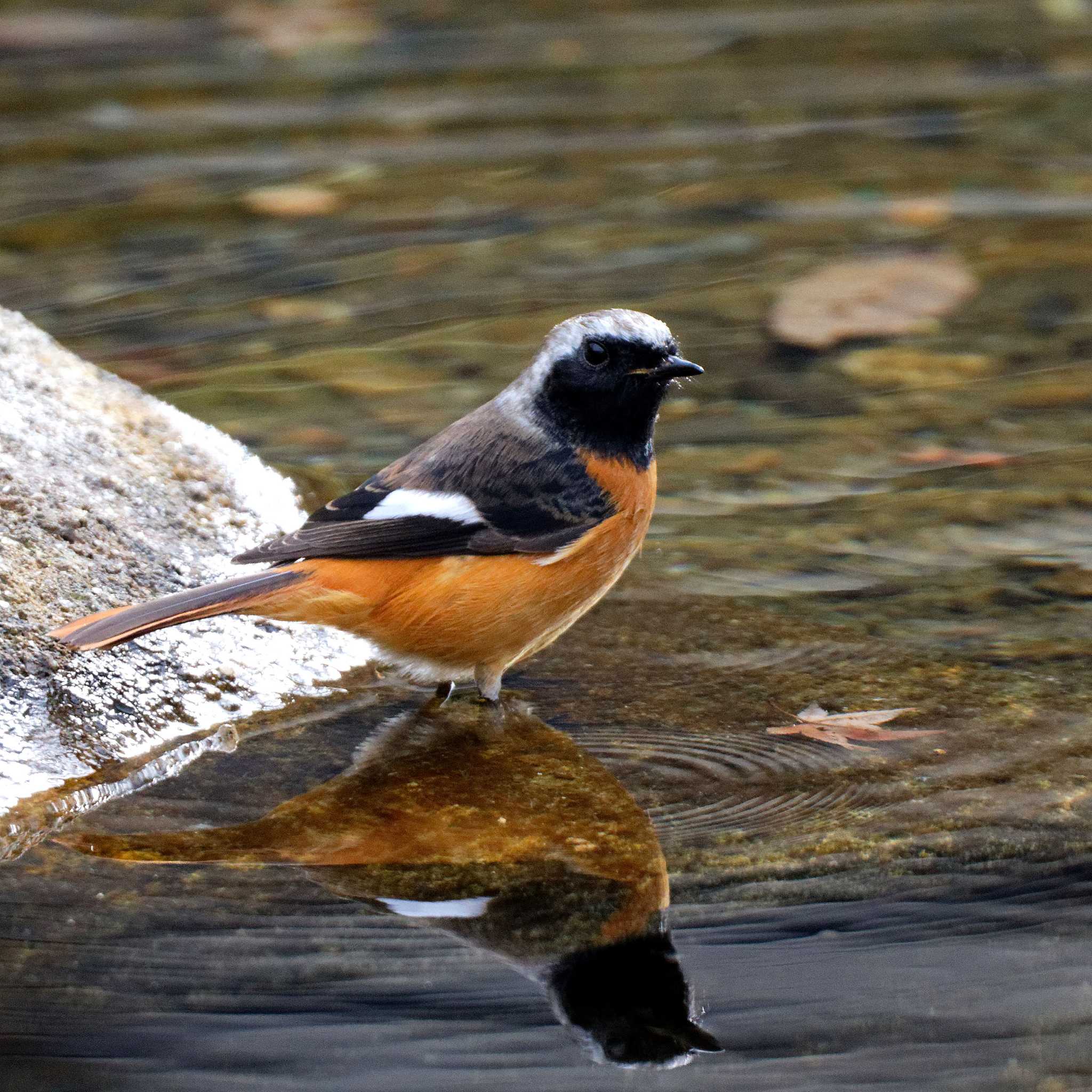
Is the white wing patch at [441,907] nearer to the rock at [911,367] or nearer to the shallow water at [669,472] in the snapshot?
the shallow water at [669,472]

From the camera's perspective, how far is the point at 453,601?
4.33m

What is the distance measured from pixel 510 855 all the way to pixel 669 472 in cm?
264

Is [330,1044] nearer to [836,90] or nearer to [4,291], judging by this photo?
[4,291]

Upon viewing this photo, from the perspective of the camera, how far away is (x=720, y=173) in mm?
8898

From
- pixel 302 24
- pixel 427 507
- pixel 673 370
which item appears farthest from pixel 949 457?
pixel 302 24

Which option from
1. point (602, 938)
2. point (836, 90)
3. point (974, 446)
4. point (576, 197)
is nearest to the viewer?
point (602, 938)

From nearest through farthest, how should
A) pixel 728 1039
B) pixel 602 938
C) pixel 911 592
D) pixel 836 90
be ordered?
pixel 728 1039, pixel 602 938, pixel 911 592, pixel 836 90

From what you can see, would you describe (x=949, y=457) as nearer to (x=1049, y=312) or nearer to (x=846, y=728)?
(x=1049, y=312)

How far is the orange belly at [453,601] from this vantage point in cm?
425

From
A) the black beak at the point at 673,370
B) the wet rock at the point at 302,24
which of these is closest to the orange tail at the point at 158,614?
the black beak at the point at 673,370

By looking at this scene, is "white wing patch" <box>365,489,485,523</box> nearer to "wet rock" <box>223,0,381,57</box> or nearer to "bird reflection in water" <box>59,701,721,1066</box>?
"bird reflection in water" <box>59,701,721,1066</box>

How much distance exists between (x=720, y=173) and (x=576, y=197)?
841mm

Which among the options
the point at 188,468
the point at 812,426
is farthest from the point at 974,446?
the point at 188,468

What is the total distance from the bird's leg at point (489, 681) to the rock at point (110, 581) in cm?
43
